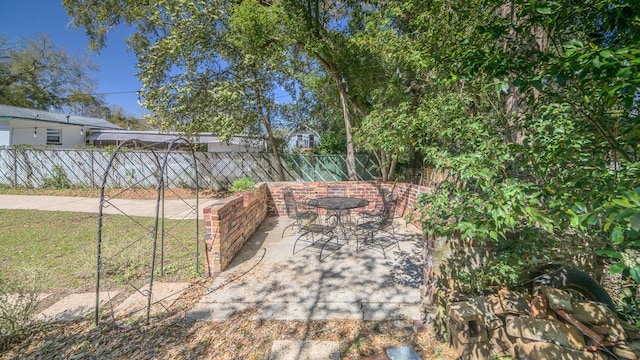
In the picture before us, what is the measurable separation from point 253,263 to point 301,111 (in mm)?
7762

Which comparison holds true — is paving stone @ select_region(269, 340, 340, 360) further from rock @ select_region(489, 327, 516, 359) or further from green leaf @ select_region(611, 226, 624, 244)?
green leaf @ select_region(611, 226, 624, 244)

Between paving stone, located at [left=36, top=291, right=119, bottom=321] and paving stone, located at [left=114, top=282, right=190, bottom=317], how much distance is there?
0.63 ft

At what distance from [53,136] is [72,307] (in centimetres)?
1710

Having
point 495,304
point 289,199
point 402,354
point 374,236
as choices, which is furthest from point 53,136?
point 495,304

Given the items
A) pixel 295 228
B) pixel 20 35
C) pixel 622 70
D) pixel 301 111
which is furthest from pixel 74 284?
pixel 20 35

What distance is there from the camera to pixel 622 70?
2.82 feet

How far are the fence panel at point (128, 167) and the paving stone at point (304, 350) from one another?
27.0ft

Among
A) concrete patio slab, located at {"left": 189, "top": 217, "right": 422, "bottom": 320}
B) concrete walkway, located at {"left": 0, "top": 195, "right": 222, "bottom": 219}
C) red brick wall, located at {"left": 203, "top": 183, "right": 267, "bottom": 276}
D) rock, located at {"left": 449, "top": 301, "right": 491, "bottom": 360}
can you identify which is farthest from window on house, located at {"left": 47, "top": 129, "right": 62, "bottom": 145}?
rock, located at {"left": 449, "top": 301, "right": 491, "bottom": 360}

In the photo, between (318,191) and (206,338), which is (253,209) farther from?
(206,338)

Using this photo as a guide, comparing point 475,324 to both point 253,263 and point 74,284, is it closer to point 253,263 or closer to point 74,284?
point 253,263

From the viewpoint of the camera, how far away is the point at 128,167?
1074cm

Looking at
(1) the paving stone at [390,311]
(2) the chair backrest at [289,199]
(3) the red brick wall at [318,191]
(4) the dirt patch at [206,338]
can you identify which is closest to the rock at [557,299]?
(4) the dirt patch at [206,338]

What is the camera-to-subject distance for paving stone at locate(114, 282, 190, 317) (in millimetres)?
2680

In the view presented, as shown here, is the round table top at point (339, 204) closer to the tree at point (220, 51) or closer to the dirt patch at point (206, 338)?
the dirt patch at point (206, 338)
